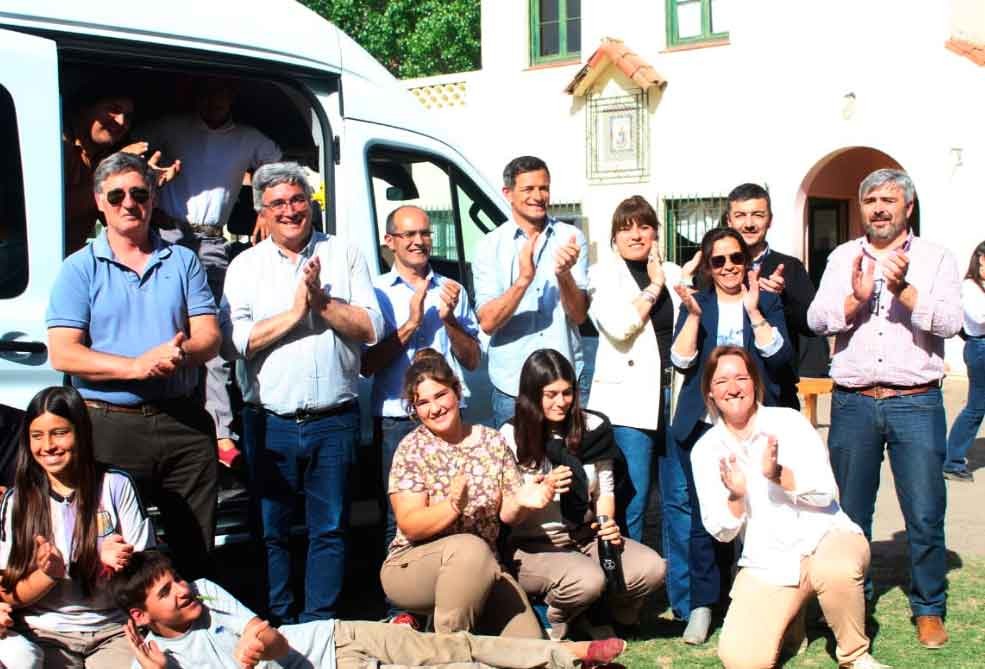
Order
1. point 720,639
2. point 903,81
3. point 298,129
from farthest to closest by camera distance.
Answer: point 903,81, point 298,129, point 720,639

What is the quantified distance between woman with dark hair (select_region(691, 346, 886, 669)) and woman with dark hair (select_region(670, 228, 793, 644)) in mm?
301

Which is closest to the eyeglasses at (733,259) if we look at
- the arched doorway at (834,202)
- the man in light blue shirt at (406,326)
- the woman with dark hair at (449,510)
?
the man in light blue shirt at (406,326)

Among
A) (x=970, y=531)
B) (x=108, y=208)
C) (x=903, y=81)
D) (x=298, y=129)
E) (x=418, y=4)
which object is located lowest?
(x=970, y=531)

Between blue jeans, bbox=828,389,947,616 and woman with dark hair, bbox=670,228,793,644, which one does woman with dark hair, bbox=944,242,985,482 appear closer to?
blue jeans, bbox=828,389,947,616

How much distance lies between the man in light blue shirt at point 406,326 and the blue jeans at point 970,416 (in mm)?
4782

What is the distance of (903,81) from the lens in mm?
14422

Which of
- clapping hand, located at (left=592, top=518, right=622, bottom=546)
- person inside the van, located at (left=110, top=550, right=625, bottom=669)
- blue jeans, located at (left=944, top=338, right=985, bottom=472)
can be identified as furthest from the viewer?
blue jeans, located at (left=944, top=338, right=985, bottom=472)

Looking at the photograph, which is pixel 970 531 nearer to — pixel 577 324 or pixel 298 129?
pixel 577 324

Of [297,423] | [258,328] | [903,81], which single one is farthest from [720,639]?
[903,81]

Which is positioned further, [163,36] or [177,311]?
[163,36]

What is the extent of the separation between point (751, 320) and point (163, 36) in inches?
105

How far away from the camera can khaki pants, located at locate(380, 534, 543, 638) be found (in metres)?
4.62

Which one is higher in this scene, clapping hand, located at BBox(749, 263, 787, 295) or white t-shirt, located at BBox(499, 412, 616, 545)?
clapping hand, located at BBox(749, 263, 787, 295)

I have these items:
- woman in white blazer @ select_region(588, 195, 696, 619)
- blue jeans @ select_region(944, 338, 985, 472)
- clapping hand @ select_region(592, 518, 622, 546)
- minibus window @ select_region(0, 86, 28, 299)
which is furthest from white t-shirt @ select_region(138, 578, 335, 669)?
blue jeans @ select_region(944, 338, 985, 472)
